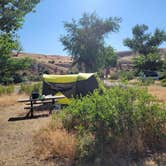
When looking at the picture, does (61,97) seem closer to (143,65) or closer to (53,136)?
(53,136)

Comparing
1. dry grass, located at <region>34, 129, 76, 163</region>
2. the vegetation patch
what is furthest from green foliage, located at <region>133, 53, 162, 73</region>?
dry grass, located at <region>34, 129, 76, 163</region>

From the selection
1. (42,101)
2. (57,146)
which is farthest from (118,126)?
(42,101)

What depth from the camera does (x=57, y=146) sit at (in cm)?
580

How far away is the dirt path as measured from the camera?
5.57m

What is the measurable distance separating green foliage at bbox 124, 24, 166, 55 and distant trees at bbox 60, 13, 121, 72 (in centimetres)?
2622

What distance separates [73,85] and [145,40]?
47518 mm

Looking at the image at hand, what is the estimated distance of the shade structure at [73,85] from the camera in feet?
42.6

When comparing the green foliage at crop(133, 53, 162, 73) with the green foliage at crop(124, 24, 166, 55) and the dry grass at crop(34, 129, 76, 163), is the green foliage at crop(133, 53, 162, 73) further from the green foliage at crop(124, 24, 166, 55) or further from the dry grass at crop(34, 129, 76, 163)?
the dry grass at crop(34, 129, 76, 163)

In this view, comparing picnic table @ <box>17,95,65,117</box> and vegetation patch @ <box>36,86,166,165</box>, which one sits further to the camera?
picnic table @ <box>17,95,65,117</box>

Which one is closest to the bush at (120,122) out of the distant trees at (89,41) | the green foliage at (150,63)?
the distant trees at (89,41)

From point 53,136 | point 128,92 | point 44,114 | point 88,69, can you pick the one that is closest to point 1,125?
point 44,114

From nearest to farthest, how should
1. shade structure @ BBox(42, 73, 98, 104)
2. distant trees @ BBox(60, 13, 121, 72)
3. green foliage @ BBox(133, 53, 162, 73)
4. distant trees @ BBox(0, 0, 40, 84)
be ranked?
1. distant trees @ BBox(0, 0, 40, 84)
2. shade structure @ BBox(42, 73, 98, 104)
3. distant trees @ BBox(60, 13, 121, 72)
4. green foliage @ BBox(133, 53, 162, 73)

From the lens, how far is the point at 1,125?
30.5 ft

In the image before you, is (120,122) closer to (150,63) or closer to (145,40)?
(150,63)
